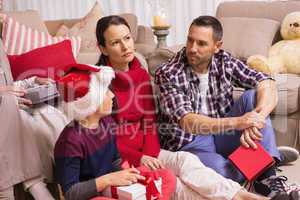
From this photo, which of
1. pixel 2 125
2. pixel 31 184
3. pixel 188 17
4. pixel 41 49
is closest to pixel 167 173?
pixel 31 184

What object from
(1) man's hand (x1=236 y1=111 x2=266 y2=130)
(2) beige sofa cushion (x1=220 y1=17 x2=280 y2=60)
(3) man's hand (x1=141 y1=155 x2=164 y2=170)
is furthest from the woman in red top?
(2) beige sofa cushion (x1=220 y1=17 x2=280 y2=60)

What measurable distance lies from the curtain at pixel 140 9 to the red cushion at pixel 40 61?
1567 millimetres

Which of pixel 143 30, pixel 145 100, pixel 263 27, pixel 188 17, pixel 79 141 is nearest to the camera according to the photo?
pixel 79 141

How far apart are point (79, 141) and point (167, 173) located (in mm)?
376

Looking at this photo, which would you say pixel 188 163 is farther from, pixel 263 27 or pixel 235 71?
pixel 263 27

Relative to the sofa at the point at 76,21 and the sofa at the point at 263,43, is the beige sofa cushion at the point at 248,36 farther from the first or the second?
the sofa at the point at 76,21

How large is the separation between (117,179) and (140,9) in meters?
2.72

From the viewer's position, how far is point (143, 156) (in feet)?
5.99

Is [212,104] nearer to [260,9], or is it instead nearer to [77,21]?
[260,9]

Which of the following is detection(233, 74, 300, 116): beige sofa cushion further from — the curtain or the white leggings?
the curtain

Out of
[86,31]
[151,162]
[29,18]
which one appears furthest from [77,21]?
[151,162]

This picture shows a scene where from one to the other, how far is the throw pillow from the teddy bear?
1.06m

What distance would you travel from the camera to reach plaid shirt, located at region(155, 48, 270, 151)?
78.2 inches

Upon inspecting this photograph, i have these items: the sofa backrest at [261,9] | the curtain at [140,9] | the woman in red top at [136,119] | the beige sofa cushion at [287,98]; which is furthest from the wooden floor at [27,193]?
the curtain at [140,9]
